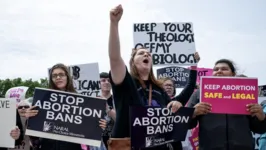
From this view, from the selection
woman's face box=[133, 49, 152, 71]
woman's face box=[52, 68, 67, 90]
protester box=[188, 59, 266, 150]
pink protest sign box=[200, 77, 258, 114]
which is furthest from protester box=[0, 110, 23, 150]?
pink protest sign box=[200, 77, 258, 114]

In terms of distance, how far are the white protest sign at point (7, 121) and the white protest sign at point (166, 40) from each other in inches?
170

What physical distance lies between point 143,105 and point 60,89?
1.26 m

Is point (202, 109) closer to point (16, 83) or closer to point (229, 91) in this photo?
point (229, 91)

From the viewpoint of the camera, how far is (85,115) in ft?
13.8

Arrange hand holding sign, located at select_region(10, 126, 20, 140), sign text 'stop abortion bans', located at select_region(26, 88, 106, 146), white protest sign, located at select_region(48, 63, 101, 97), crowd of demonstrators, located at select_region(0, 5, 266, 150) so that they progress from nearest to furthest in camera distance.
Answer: crowd of demonstrators, located at select_region(0, 5, 266, 150) → sign text 'stop abortion bans', located at select_region(26, 88, 106, 146) → hand holding sign, located at select_region(10, 126, 20, 140) → white protest sign, located at select_region(48, 63, 101, 97)

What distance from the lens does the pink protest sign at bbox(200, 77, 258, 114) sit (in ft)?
13.6

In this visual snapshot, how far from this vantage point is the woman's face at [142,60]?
3.72 metres

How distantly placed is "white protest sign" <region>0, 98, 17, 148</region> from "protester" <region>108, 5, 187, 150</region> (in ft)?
5.05

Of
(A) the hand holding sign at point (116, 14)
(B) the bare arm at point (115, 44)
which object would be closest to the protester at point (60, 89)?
(B) the bare arm at point (115, 44)

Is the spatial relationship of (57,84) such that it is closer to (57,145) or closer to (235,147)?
(57,145)

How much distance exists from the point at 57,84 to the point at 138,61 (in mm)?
1112

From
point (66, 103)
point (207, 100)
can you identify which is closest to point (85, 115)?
point (66, 103)

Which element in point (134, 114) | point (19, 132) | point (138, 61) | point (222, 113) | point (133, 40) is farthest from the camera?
point (133, 40)

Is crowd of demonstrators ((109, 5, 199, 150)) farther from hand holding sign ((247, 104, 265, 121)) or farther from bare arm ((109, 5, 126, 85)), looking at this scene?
hand holding sign ((247, 104, 265, 121))
